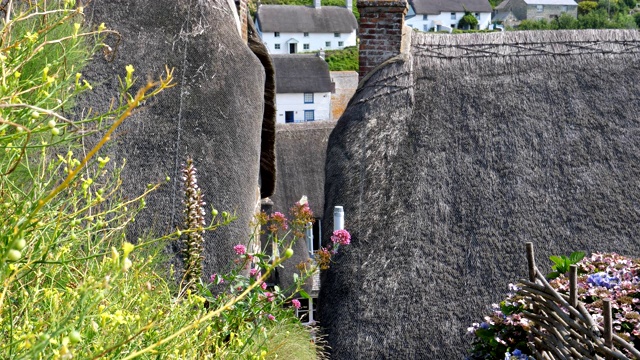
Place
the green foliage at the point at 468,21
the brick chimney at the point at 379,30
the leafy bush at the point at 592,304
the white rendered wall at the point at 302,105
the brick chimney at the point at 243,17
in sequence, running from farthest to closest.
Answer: the green foliage at the point at 468,21 < the white rendered wall at the point at 302,105 < the brick chimney at the point at 243,17 < the brick chimney at the point at 379,30 < the leafy bush at the point at 592,304

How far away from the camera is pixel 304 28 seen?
5369 centimetres

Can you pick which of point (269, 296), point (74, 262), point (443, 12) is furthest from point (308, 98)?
point (443, 12)

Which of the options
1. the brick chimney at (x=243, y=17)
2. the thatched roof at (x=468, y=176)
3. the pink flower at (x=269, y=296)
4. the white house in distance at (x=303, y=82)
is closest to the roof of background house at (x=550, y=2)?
the white house in distance at (x=303, y=82)

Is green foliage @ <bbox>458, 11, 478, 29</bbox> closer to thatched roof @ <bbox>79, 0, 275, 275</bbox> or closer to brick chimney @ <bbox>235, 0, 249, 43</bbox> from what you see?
brick chimney @ <bbox>235, 0, 249, 43</bbox>

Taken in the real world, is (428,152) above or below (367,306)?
above

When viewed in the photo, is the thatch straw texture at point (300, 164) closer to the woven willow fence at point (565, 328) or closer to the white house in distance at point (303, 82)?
the woven willow fence at point (565, 328)

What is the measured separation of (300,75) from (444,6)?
36.1 meters

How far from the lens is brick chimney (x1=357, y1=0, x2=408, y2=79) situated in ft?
22.8

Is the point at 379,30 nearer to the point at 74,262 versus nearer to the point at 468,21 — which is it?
the point at 74,262

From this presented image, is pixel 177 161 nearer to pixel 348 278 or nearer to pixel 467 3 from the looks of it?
pixel 348 278

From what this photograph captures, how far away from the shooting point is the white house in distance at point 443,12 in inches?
2496

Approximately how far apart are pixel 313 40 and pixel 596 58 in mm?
48657

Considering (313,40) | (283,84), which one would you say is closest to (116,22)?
(283,84)

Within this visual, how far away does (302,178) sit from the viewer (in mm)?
13812
